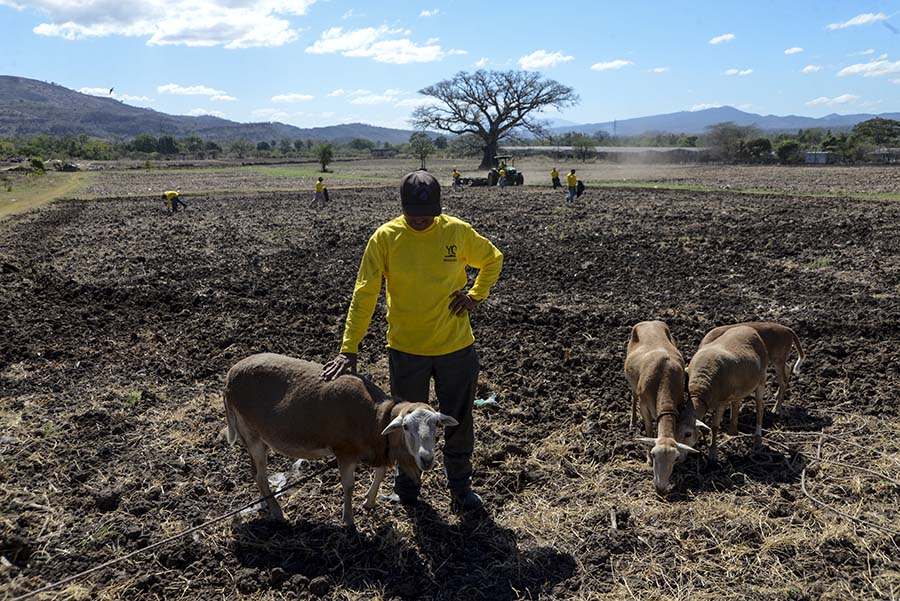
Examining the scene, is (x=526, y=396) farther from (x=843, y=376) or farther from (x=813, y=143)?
(x=813, y=143)

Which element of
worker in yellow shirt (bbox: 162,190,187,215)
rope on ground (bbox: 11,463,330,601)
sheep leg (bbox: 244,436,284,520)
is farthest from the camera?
worker in yellow shirt (bbox: 162,190,187,215)

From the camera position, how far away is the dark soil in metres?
4.82

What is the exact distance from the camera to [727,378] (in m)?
6.68

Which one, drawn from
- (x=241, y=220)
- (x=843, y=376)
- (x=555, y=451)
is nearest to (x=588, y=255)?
(x=843, y=376)

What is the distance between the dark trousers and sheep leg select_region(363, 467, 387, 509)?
0.84 ft

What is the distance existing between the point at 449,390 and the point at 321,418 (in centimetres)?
111

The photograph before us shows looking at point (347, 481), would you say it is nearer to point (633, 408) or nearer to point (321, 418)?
point (321, 418)

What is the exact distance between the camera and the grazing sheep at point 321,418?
518 cm

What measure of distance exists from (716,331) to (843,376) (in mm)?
1987

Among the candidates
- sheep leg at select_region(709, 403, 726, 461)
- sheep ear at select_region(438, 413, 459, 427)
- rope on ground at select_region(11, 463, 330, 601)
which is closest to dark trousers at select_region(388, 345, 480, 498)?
sheep ear at select_region(438, 413, 459, 427)

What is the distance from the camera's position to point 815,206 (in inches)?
953

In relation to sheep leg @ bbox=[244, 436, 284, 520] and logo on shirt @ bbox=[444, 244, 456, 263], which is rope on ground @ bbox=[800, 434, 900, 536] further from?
sheep leg @ bbox=[244, 436, 284, 520]

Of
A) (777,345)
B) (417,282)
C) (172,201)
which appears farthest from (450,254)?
(172,201)

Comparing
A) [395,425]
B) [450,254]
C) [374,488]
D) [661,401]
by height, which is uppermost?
[450,254]
